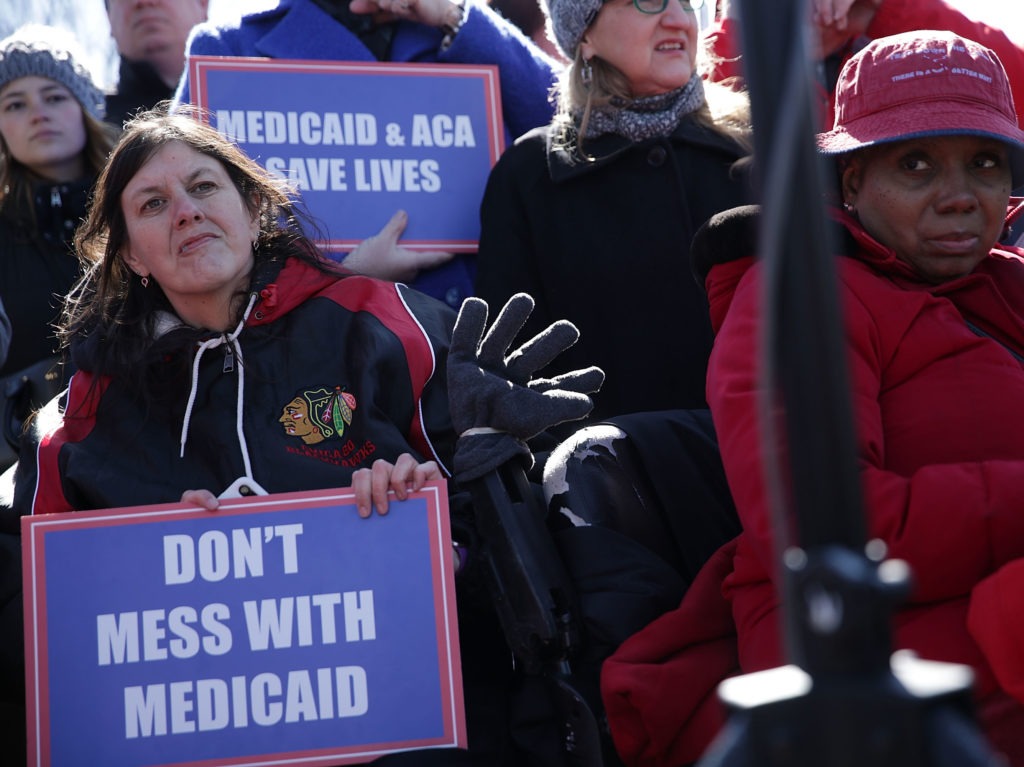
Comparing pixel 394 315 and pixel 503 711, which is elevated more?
pixel 394 315

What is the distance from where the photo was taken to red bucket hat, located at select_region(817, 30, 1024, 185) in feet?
8.30

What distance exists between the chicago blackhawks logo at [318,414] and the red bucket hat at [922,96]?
1.16m

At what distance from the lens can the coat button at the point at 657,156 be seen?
3.75m

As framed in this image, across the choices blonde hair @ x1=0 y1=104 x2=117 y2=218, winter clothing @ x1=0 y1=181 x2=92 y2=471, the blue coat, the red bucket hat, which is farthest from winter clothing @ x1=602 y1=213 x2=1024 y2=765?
blonde hair @ x1=0 y1=104 x2=117 y2=218

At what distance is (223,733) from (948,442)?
4.50 feet

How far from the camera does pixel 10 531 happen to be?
3.15 metres

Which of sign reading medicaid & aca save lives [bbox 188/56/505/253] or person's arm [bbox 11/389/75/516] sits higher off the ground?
sign reading medicaid & aca save lives [bbox 188/56/505/253]

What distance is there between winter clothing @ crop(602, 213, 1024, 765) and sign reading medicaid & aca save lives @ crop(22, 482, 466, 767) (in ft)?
1.38

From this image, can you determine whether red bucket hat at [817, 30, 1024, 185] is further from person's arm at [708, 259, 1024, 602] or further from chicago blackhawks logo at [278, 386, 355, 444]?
chicago blackhawks logo at [278, 386, 355, 444]

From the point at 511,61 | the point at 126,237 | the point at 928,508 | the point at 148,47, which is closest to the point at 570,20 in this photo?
the point at 511,61

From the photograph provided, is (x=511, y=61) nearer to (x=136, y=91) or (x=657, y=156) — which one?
(x=657, y=156)

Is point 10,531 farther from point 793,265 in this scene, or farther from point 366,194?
Answer: point 793,265

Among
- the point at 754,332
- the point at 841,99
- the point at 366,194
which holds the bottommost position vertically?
the point at 754,332

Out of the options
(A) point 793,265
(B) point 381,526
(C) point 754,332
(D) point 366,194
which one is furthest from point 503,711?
(A) point 793,265
